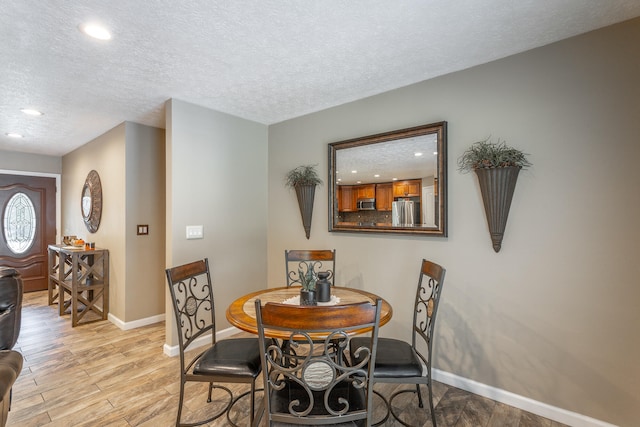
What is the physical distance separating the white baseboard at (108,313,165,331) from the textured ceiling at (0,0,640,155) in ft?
8.18

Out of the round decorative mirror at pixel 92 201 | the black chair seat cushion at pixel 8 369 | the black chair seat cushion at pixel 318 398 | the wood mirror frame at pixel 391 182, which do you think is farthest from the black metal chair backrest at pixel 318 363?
the round decorative mirror at pixel 92 201

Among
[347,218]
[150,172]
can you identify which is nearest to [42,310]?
[150,172]

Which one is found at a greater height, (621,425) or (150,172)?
(150,172)

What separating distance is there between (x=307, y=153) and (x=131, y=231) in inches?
90.8

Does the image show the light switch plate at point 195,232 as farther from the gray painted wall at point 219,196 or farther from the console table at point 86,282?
the console table at point 86,282

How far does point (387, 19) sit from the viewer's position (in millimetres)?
1824

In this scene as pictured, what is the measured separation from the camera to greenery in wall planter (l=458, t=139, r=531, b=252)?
213 centimetres

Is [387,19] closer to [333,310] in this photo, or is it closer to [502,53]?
[502,53]

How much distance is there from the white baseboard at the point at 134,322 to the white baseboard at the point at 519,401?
335 cm

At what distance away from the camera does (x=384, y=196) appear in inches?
114

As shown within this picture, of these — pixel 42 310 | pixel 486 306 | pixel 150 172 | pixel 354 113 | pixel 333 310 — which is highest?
pixel 354 113

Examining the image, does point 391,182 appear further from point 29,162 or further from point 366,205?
point 29,162

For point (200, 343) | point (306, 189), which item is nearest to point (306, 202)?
point (306, 189)

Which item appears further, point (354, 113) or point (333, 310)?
point (354, 113)
